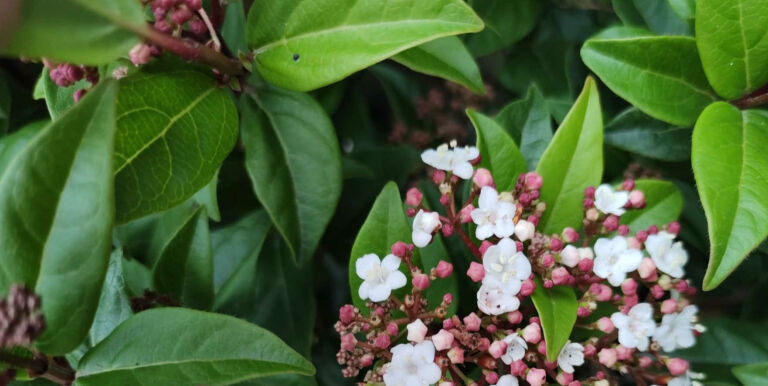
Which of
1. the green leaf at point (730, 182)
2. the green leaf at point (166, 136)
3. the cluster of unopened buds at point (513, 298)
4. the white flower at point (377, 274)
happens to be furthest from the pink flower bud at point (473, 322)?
the green leaf at point (166, 136)

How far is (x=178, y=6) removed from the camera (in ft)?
3.43

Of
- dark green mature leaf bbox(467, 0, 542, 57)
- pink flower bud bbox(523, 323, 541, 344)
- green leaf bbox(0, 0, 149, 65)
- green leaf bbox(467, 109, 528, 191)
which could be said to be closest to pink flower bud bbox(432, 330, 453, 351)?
pink flower bud bbox(523, 323, 541, 344)

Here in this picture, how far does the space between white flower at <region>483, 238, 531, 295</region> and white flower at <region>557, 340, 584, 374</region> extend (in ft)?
0.43

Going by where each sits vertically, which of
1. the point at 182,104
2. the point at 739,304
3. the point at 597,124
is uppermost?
the point at 182,104

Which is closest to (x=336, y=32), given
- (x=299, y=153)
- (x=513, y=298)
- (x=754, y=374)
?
(x=299, y=153)

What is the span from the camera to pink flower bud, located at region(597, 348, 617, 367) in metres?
1.09

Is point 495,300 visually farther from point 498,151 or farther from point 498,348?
point 498,151

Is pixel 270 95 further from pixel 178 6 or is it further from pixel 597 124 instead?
pixel 597 124

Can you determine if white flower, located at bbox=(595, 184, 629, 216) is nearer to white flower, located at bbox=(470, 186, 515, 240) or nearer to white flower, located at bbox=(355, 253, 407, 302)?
white flower, located at bbox=(470, 186, 515, 240)

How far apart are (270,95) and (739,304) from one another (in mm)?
1307

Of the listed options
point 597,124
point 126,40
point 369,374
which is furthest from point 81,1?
point 597,124

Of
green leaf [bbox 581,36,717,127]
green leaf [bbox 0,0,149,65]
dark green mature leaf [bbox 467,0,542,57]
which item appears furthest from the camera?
dark green mature leaf [bbox 467,0,542,57]

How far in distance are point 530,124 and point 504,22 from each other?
37 centimetres

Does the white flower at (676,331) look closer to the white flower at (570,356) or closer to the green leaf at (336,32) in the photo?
the white flower at (570,356)
